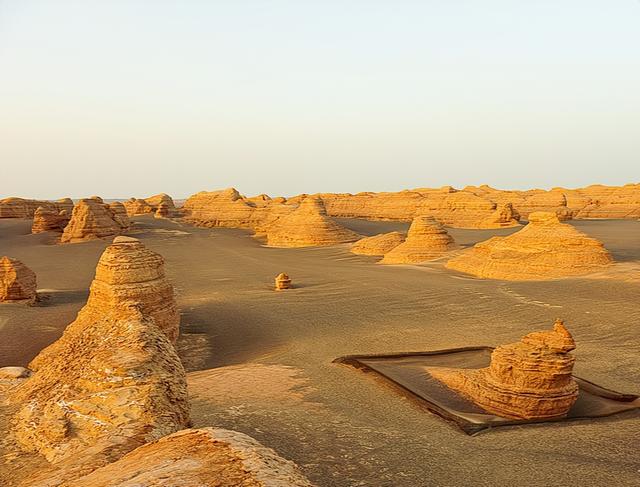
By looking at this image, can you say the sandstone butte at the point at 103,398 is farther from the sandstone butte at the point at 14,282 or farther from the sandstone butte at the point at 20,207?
the sandstone butte at the point at 20,207

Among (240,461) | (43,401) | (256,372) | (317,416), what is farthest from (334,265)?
(240,461)

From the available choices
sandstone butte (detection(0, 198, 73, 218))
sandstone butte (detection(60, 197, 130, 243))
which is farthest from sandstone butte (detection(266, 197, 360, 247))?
sandstone butte (detection(0, 198, 73, 218))

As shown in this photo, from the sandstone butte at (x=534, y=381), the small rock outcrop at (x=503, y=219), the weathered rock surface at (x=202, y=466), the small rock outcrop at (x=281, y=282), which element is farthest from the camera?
the small rock outcrop at (x=503, y=219)

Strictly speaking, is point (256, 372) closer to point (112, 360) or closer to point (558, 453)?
point (112, 360)

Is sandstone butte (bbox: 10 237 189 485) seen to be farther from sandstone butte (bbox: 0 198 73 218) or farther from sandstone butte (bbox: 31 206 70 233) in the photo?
sandstone butte (bbox: 0 198 73 218)

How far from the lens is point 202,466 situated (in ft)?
8.39

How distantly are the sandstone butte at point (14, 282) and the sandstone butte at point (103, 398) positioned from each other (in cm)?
1226

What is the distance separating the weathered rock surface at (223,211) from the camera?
51.6 metres

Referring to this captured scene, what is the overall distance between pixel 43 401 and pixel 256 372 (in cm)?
409

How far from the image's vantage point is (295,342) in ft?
35.7

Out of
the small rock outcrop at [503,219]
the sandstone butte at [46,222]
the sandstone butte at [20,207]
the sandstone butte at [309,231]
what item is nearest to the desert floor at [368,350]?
the sandstone butte at [309,231]

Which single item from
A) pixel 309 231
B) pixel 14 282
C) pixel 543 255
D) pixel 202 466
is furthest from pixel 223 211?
pixel 202 466

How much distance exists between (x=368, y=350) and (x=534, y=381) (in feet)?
12.5

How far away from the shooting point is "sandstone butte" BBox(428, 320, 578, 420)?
6.87 metres
